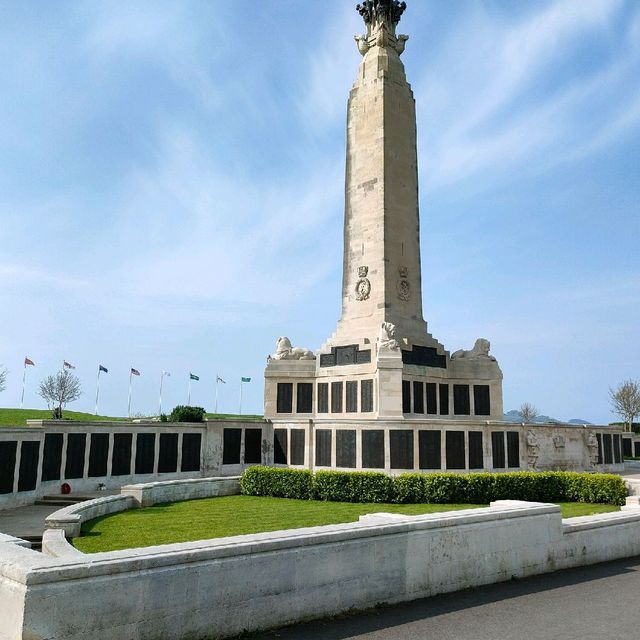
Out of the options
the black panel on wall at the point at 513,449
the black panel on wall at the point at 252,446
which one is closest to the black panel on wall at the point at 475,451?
the black panel on wall at the point at 513,449

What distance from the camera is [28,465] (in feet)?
76.5

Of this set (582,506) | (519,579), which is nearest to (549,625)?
(519,579)

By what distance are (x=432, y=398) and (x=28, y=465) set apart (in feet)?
71.1

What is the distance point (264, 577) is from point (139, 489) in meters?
14.6

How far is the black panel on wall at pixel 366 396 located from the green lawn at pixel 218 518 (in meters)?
10.7

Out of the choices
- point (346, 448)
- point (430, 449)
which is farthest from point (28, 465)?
point (430, 449)

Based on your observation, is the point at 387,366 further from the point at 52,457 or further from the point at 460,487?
the point at 52,457

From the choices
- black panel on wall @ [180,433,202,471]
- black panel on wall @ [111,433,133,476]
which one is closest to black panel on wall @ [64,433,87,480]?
black panel on wall @ [111,433,133,476]

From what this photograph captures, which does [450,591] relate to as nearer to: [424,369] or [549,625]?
[549,625]

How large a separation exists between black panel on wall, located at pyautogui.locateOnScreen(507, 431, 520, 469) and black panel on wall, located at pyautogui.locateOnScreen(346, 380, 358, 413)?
28.0ft

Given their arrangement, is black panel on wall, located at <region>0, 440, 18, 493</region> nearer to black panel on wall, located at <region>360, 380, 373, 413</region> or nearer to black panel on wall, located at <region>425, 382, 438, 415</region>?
black panel on wall, located at <region>360, 380, 373, 413</region>

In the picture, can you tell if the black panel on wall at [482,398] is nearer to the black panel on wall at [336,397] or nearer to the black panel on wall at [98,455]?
the black panel on wall at [336,397]

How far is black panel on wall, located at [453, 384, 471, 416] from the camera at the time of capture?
1426 inches

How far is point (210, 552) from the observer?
7.72 meters
